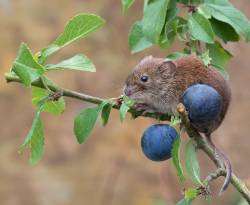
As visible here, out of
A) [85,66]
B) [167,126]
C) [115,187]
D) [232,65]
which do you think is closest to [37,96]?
[85,66]

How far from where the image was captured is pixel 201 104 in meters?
2.03

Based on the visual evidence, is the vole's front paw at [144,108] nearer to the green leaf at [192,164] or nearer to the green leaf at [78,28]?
the green leaf at [192,164]

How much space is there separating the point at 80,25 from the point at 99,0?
514 cm

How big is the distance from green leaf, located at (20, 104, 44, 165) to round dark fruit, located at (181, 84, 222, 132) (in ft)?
1.30

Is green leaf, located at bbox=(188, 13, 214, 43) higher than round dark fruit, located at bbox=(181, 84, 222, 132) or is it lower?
higher

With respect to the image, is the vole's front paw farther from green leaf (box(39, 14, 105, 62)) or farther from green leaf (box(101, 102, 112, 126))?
green leaf (box(39, 14, 105, 62))

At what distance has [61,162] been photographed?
6.45 m

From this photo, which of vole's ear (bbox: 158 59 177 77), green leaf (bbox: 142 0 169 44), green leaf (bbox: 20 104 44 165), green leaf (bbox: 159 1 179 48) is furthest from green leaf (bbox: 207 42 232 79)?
green leaf (bbox: 20 104 44 165)

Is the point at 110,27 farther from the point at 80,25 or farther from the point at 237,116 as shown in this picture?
the point at 80,25

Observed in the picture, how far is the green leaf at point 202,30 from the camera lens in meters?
2.24

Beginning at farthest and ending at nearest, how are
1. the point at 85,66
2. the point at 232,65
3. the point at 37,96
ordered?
the point at 232,65, the point at 37,96, the point at 85,66

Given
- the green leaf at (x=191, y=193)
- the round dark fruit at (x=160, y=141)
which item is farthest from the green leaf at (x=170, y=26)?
the green leaf at (x=191, y=193)

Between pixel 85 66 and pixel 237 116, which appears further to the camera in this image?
pixel 237 116

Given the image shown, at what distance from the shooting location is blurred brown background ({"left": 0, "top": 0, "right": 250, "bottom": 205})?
20.7ft
